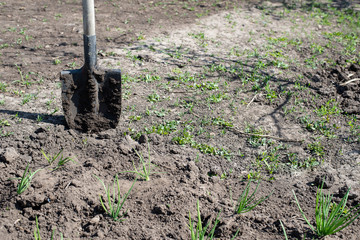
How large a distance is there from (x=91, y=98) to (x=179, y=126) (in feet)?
3.14

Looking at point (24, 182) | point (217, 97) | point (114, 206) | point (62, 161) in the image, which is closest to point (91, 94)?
point (62, 161)

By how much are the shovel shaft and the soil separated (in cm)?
69

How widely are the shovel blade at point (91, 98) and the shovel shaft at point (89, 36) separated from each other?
7 cm

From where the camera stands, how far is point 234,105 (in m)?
4.34

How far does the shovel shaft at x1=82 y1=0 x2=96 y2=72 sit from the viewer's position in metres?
3.31

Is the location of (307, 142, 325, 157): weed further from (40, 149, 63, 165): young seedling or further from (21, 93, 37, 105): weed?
(21, 93, 37, 105): weed

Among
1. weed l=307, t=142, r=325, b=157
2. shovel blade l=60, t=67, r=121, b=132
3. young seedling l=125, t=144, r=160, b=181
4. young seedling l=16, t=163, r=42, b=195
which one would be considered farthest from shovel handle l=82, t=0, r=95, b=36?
weed l=307, t=142, r=325, b=157

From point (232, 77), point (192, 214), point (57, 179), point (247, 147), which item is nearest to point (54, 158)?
point (57, 179)

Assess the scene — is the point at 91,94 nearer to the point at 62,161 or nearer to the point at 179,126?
the point at 62,161

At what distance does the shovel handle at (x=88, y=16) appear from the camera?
3.29 meters

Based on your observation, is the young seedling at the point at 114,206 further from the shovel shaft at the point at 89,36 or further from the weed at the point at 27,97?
the weed at the point at 27,97

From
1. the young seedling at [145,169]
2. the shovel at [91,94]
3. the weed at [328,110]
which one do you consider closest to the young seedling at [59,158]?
the shovel at [91,94]

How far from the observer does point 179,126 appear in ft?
12.7

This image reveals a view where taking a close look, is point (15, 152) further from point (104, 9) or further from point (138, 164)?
point (104, 9)
